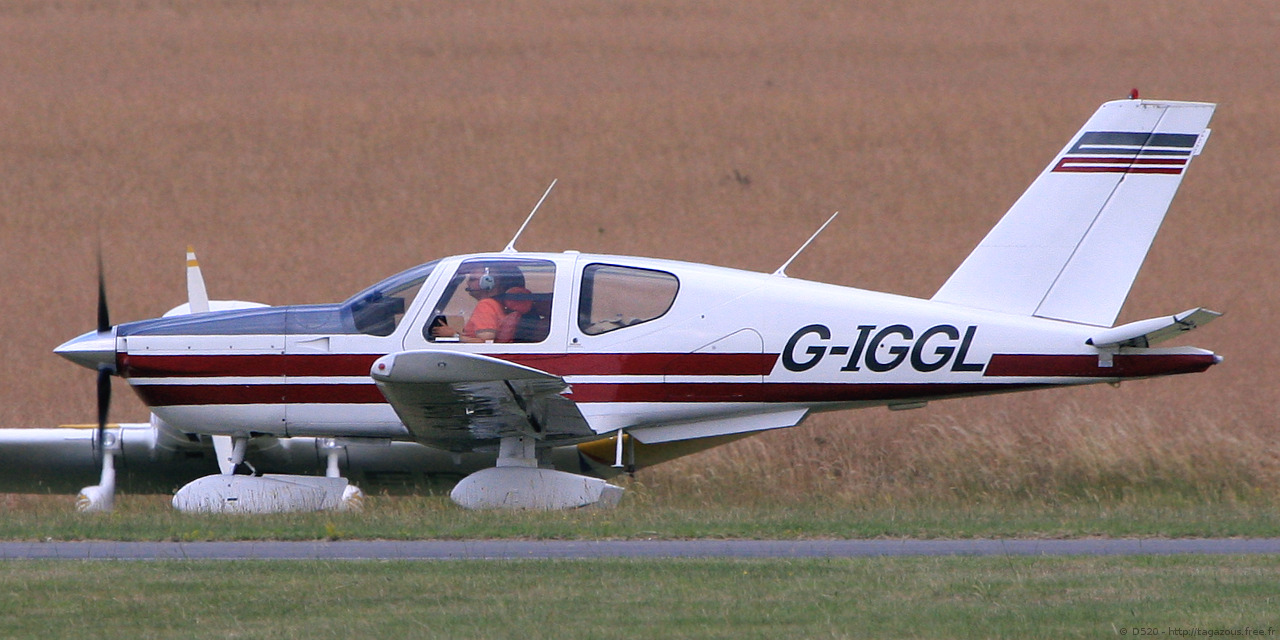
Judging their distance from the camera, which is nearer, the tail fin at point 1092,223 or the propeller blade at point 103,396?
the propeller blade at point 103,396

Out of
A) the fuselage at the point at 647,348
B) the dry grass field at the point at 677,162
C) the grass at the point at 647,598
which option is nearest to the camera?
the grass at the point at 647,598

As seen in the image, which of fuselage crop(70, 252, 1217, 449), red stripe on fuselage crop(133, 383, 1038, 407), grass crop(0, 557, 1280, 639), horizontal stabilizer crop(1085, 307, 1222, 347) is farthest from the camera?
red stripe on fuselage crop(133, 383, 1038, 407)

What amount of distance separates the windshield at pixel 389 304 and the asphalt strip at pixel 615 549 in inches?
92.2

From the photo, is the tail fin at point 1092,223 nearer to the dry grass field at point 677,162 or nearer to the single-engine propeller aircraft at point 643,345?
the single-engine propeller aircraft at point 643,345

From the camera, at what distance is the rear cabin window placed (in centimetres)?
1036

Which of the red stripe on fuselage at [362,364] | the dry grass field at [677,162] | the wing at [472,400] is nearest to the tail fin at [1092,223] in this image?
the red stripe on fuselage at [362,364]

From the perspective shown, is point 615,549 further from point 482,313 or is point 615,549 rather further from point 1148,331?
point 1148,331

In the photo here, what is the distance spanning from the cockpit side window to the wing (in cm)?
61

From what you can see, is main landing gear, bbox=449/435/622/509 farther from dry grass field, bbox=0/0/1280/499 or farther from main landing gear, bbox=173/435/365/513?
dry grass field, bbox=0/0/1280/499

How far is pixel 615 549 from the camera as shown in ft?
26.8

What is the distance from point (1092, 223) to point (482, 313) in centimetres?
483

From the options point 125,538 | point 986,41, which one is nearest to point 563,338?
point 125,538

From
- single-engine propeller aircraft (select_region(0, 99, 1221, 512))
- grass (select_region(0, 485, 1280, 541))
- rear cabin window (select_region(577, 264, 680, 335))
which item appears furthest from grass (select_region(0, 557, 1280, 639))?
rear cabin window (select_region(577, 264, 680, 335))

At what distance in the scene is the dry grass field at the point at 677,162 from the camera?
14766 millimetres
